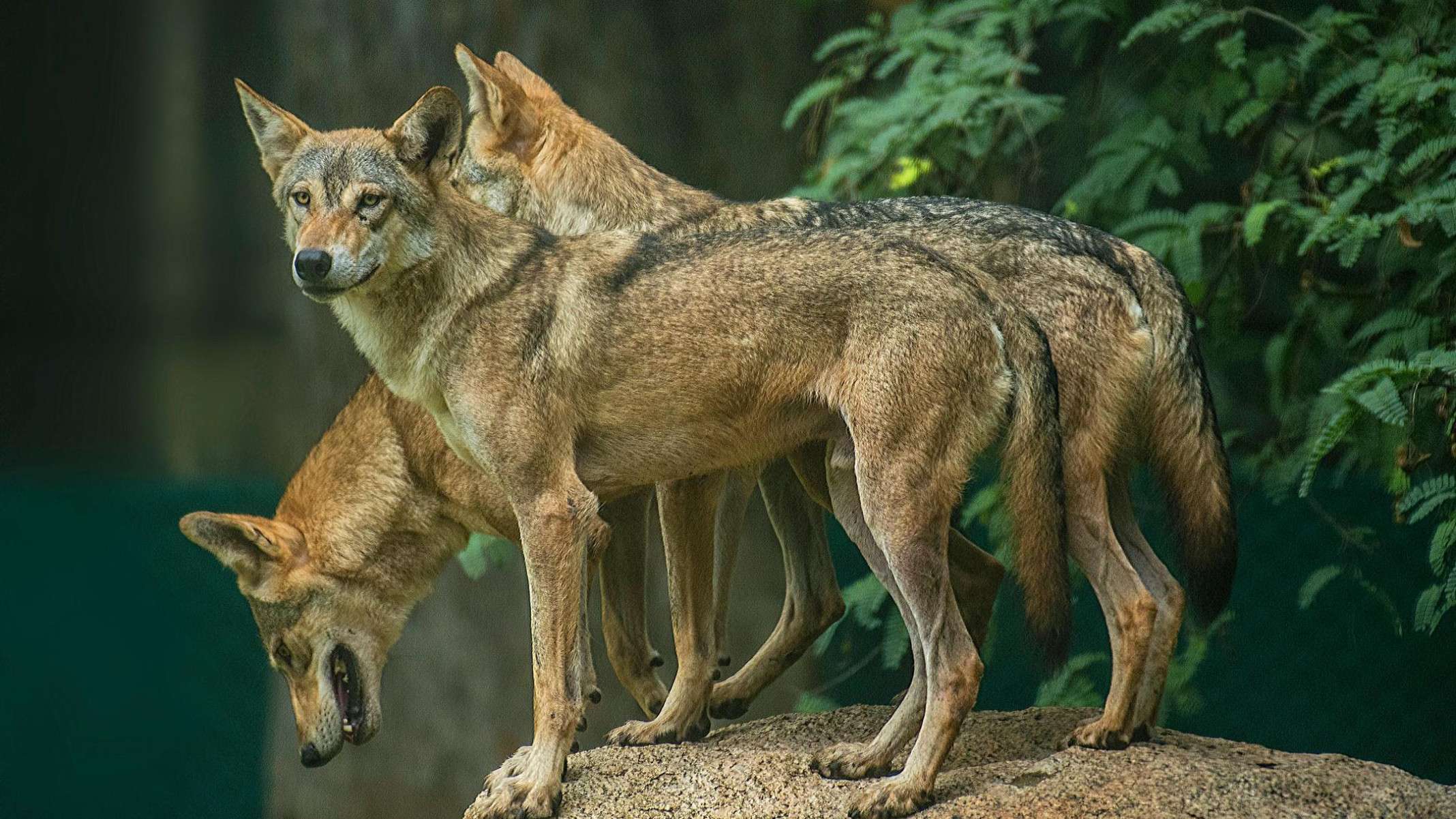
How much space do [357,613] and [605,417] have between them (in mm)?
1924

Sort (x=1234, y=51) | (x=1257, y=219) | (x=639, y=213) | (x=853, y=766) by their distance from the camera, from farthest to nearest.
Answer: (x=1234, y=51), (x=1257, y=219), (x=639, y=213), (x=853, y=766)

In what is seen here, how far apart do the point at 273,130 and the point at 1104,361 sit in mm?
3022

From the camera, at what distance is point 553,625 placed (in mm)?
4426

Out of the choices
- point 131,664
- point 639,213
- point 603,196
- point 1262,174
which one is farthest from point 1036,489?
point 131,664

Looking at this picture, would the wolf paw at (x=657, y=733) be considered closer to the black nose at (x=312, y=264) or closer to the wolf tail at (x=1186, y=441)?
the wolf tail at (x=1186, y=441)

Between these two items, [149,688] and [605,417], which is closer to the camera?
[605,417]

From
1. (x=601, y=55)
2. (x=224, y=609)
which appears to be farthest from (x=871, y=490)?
(x=224, y=609)

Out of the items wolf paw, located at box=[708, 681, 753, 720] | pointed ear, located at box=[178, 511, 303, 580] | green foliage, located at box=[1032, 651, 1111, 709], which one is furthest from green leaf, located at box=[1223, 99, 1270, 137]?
pointed ear, located at box=[178, 511, 303, 580]

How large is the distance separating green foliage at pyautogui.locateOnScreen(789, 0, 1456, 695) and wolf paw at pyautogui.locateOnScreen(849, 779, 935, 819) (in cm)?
255

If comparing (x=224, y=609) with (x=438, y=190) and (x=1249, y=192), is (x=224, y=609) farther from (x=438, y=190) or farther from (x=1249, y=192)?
(x=1249, y=192)

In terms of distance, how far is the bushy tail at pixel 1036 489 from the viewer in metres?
4.52

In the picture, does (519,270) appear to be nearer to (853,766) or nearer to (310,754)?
(853,766)

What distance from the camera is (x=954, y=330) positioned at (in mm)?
4426

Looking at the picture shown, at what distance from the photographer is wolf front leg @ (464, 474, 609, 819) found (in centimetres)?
436
